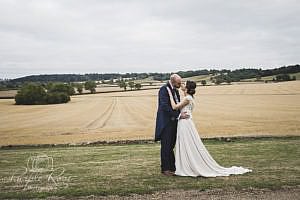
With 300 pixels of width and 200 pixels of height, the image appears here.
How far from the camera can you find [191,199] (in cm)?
708

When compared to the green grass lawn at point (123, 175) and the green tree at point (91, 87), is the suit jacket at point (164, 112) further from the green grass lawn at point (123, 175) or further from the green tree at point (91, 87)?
the green tree at point (91, 87)

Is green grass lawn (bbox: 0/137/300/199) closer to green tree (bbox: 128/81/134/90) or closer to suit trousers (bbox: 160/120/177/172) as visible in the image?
suit trousers (bbox: 160/120/177/172)

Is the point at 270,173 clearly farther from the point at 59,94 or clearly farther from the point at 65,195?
the point at 59,94

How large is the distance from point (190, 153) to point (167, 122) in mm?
970

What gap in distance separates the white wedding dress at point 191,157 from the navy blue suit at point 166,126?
7.7 inches

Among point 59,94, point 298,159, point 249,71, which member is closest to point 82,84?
point 59,94

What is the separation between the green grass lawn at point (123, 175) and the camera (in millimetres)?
7891

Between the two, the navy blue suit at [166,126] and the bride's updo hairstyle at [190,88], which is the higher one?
the bride's updo hairstyle at [190,88]

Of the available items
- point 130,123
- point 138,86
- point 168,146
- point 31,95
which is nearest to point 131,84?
point 138,86

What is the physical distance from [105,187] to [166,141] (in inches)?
86.7

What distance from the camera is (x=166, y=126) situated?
9.57 m

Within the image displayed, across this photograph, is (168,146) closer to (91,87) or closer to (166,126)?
(166,126)

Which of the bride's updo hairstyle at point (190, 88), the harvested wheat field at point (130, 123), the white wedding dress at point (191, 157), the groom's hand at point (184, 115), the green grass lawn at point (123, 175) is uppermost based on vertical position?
the bride's updo hairstyle at point (190, 88)

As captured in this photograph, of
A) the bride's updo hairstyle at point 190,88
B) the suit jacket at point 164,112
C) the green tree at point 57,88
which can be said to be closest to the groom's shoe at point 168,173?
the suit jacket at point 164,112
